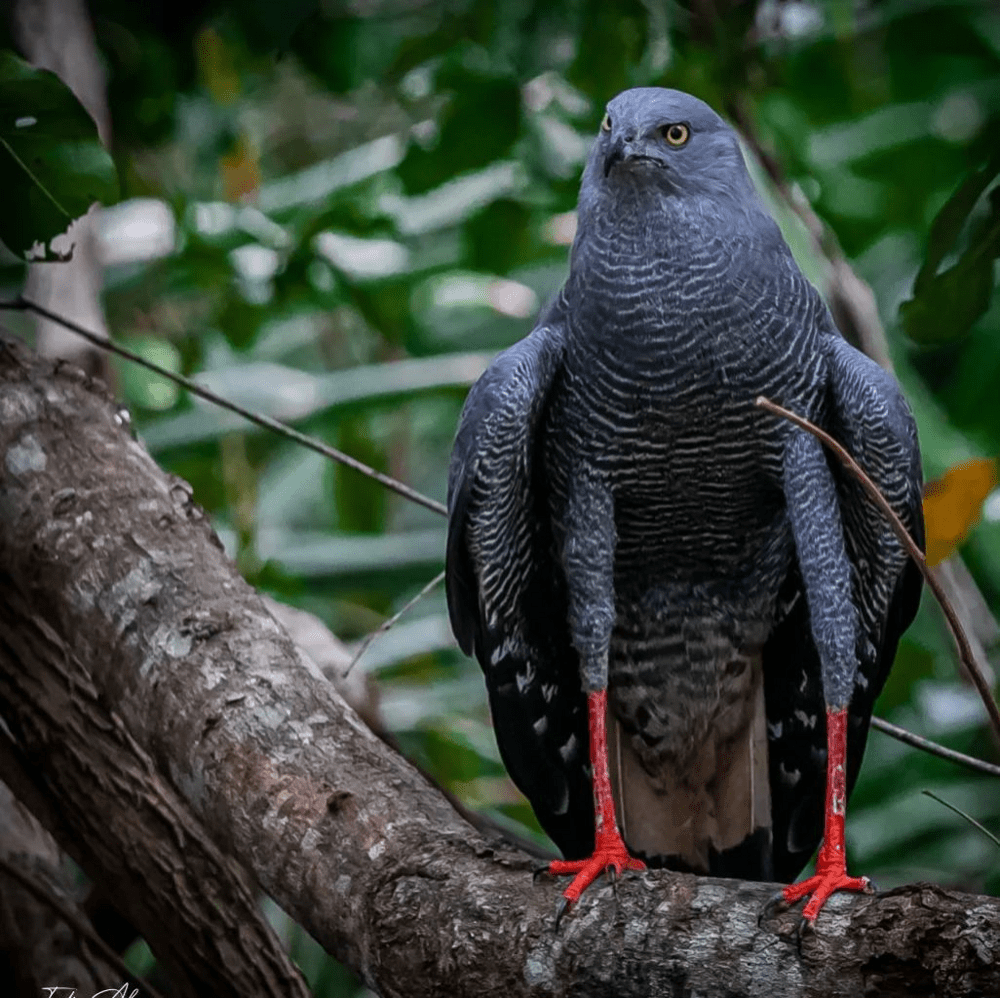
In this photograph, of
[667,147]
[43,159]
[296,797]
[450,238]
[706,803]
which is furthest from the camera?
[450,238]

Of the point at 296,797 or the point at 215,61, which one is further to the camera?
the point at 215,61

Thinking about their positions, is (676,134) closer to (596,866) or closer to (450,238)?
(596,866)

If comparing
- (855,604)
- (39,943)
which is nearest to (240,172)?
(39,943)

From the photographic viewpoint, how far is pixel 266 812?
185cm

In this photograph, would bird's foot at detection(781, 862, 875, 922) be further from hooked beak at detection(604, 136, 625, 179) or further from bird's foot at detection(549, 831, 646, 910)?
hooked beak at detection(604, 136, 625, 179)

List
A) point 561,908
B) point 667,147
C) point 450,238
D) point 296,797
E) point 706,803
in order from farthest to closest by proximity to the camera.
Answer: point 450,238
point 706,803
point 667,147
point 296,797
point 561,908

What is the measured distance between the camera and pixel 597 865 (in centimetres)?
185

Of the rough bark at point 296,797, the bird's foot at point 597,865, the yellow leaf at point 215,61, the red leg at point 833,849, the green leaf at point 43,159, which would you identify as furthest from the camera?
the yellow leaf at point 215,61

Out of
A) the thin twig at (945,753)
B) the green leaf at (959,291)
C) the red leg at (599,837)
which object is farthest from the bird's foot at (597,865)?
the green leaf at (959,291)

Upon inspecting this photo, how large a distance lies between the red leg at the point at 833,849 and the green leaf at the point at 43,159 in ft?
4.93

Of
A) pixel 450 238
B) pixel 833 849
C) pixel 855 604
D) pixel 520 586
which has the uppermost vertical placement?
pixel 450 238

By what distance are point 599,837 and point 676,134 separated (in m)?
1.20

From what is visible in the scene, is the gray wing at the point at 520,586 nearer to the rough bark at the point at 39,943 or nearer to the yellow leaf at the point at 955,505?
the yellow leaf at the point at 955,505

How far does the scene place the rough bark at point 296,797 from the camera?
1470 mm
